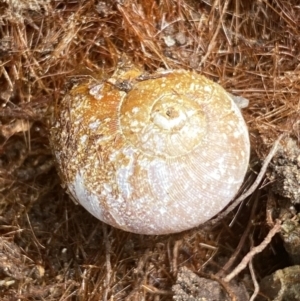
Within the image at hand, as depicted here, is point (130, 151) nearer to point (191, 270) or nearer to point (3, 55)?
point (191, 270)

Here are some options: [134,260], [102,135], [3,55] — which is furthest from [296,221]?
[3,55]

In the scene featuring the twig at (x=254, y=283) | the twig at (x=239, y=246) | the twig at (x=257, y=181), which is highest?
the twig at (x=257, y=181)

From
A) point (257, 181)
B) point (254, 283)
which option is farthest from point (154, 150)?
point (254, 283)

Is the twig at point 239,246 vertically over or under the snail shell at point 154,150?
under

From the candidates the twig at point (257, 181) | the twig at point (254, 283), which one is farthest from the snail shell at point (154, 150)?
the twig at point (254, 283)

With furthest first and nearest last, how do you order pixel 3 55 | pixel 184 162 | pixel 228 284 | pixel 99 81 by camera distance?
pixel 3 55
pixel 228 284
pixel 99 81
pixel 184 162

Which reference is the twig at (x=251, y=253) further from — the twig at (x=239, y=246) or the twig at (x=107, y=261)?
the twig at (x=107, y=261)

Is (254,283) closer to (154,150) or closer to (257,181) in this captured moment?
(257,181)

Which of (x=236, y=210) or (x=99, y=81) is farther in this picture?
(x=236, y=210)
